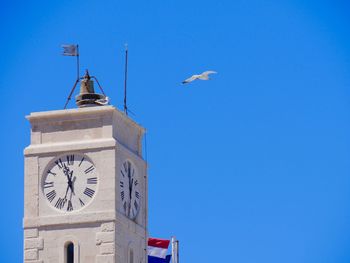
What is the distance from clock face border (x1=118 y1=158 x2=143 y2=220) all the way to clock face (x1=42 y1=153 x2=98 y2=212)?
1478mm

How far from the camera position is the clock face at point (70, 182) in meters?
125

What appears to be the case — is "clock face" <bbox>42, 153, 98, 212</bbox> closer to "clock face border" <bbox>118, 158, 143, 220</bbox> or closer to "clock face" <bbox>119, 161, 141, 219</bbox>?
"clock face border" <bbox>118, 158, 143, 220</bbox>

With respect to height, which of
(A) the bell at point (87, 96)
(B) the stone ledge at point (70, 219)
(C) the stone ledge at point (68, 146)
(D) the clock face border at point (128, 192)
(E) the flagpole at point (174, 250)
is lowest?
(E) the flagpole at point (174, 250)

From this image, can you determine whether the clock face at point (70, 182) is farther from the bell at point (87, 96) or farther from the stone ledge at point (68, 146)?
the bell at point (87, 96)

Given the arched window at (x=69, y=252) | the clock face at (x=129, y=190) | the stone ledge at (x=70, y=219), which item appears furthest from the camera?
the clock face at (x=129, y=190)

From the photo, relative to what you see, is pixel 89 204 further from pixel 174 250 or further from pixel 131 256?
pixel 174 250

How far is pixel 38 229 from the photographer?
412ft

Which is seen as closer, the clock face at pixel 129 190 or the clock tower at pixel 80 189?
the clock tower at pixel 80 189

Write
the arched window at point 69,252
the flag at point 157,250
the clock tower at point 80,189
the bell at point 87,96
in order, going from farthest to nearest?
the flag at point 157,250
the bell at point 87,96
the arched window at point 69,252
the clock tower at point 80,189

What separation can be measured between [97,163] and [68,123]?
258cm

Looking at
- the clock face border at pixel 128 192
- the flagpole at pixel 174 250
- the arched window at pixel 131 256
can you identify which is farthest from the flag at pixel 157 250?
the arched window at pixel 131 256

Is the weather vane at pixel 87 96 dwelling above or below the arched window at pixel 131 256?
above

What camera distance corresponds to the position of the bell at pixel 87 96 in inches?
5032

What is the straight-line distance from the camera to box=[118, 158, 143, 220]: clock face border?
126 metres
